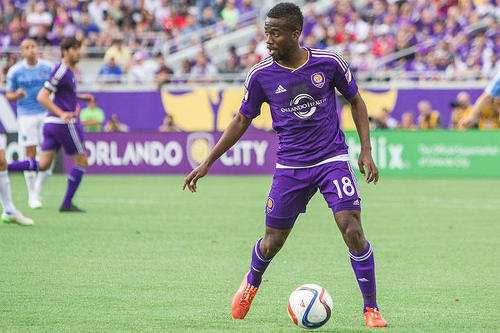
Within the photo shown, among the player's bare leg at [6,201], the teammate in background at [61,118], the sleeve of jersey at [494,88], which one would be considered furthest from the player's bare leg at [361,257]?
the teammate in background at [61,118]

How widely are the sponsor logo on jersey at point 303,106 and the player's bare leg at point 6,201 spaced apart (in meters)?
6.51

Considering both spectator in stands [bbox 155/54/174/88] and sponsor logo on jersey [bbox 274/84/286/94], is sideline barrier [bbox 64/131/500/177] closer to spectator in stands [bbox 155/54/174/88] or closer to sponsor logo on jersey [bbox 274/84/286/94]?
spectator in stands [bbox 155/54/174/88]

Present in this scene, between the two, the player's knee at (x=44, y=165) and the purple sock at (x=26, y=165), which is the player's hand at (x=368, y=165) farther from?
the player's knee at (x=44, y=165)

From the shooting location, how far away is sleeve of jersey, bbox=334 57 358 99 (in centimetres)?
737

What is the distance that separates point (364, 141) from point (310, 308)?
4.10 ft

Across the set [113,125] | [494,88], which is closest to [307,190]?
[494,88]

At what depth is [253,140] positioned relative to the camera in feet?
81.8

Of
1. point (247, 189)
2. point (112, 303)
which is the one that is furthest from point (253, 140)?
point (112, 303)

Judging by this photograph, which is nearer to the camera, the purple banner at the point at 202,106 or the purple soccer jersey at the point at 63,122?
the purple soccer jersey at the point at 63,122

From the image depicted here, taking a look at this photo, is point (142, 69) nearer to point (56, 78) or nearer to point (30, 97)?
point (30, 97)

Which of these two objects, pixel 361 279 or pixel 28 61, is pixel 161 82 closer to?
pixel 28 61

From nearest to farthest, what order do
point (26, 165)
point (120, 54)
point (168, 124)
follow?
point (26, 165) < point (168, 124) < point (120, 54)

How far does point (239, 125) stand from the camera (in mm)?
7613

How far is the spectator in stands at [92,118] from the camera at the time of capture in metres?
26.9
